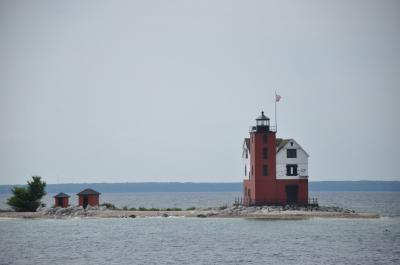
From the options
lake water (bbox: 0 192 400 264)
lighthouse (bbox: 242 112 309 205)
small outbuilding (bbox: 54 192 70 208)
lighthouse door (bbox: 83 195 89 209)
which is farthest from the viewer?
small outbuilding (bbox: 54 192 70 208)

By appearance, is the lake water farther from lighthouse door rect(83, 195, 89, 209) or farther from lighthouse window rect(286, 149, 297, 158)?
lighthouse window rect(286, 149, 297, 158)

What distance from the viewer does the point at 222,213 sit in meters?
88.2

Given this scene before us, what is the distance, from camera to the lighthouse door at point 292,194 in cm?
8619

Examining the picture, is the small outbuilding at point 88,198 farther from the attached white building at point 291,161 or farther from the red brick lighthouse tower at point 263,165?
the attached white building at point 291,161

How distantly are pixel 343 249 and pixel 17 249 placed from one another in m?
25.8

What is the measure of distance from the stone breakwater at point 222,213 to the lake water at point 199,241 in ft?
6.79

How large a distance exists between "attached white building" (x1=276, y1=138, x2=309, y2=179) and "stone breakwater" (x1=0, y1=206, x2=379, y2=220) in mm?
3907

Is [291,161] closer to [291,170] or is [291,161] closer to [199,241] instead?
[291,170]

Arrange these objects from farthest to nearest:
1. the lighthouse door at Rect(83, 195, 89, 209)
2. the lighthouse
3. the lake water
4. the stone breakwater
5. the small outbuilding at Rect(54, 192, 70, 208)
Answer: the small outbuilding at Rect(54, 192, 70, 208)
the lighthouse door at Rect(83, 195, 89, 209)
the lighthouse
the stone breakwater
the lake water

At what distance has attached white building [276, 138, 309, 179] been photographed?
3386 inches

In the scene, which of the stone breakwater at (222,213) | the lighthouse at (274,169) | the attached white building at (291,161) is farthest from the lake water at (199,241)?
the attached white building at (291,161)

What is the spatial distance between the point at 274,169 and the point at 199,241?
76.2ft

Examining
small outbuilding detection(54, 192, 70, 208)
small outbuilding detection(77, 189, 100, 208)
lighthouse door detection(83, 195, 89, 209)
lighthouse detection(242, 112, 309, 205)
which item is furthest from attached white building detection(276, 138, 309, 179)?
small outbuilding detection(54, 192, 70, 208)

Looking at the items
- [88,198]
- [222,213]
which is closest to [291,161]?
[222,213]
